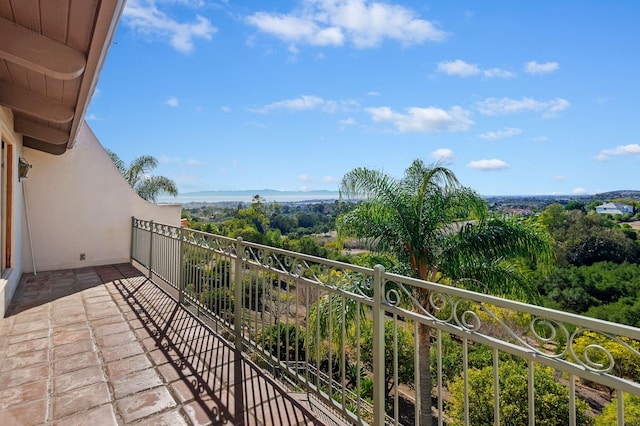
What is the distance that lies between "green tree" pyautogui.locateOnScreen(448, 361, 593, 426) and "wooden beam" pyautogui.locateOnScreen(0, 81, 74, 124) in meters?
8.78

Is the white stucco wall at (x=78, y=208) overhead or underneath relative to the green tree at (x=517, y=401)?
overhead

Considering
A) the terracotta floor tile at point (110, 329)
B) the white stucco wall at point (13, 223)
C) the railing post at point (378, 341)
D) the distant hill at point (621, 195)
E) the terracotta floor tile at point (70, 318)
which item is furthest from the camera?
the distant hill at point (621, 195)

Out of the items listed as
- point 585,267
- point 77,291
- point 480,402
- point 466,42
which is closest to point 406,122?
point 585,267

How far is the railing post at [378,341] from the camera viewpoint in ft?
5.58

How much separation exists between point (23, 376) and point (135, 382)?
2.90ft

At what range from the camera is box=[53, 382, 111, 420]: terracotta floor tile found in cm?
204

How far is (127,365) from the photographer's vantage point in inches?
103

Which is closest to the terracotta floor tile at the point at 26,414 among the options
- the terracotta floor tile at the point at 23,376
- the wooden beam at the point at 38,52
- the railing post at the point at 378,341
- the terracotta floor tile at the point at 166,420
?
the terracotta floor tile at the point at 23,376

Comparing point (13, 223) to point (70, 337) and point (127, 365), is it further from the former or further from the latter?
point (127, 365)

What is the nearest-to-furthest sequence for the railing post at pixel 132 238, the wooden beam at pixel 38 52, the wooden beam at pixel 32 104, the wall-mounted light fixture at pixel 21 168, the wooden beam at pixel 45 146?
the wooden beam at pixel 38 52, the wooden beam at pixel 32 104, the wall-mounted light fixture at pixel 21 168, the wooden beam at pixel 45 146, the railing post at pixel 132 238

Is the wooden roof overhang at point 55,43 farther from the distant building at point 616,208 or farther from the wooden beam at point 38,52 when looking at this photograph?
the distant building at point 616,208

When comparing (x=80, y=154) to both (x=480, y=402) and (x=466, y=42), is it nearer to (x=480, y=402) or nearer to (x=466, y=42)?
(x=480, y=402)

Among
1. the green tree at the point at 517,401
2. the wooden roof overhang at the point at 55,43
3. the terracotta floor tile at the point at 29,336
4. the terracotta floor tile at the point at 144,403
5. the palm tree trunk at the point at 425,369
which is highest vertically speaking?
the wooden roof overhang at the point at 55,43

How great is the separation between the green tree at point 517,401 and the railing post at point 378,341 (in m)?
6.70
